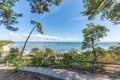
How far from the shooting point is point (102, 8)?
12445 millimetres

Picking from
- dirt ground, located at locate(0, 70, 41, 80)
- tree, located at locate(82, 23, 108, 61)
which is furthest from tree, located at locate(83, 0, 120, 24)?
dirt ground, located at locate(0, 70, 41, 80)

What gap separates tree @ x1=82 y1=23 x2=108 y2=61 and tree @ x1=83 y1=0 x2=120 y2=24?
1.01m

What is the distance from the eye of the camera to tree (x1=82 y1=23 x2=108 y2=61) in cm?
1288

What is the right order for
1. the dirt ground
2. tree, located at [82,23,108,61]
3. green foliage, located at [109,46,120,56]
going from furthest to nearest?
green foliage, located at [109,46,120,56] < tree, located at [82,23,108,61] < the dirt ground

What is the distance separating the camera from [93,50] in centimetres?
1305

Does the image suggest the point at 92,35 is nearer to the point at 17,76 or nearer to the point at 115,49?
the point at 115,49

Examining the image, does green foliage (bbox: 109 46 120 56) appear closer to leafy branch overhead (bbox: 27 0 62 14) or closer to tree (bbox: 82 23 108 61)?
tree (bbox: 82 23 108 61)

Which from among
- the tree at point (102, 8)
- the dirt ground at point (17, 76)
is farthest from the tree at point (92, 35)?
the dirt ground at point (17, 76)

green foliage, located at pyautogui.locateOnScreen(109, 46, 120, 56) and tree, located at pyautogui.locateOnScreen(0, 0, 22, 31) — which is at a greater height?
tree, located at pyautogui.locateOnScreen(0, 0, 22, 31)

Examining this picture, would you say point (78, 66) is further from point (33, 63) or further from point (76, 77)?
point (33, 63)

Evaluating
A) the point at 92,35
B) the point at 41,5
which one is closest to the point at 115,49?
the point at 92,35

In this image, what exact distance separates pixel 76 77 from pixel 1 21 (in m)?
17.3

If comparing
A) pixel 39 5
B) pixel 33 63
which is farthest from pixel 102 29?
pixel 33 63

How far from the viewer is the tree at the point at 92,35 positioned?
12883 millimetres
